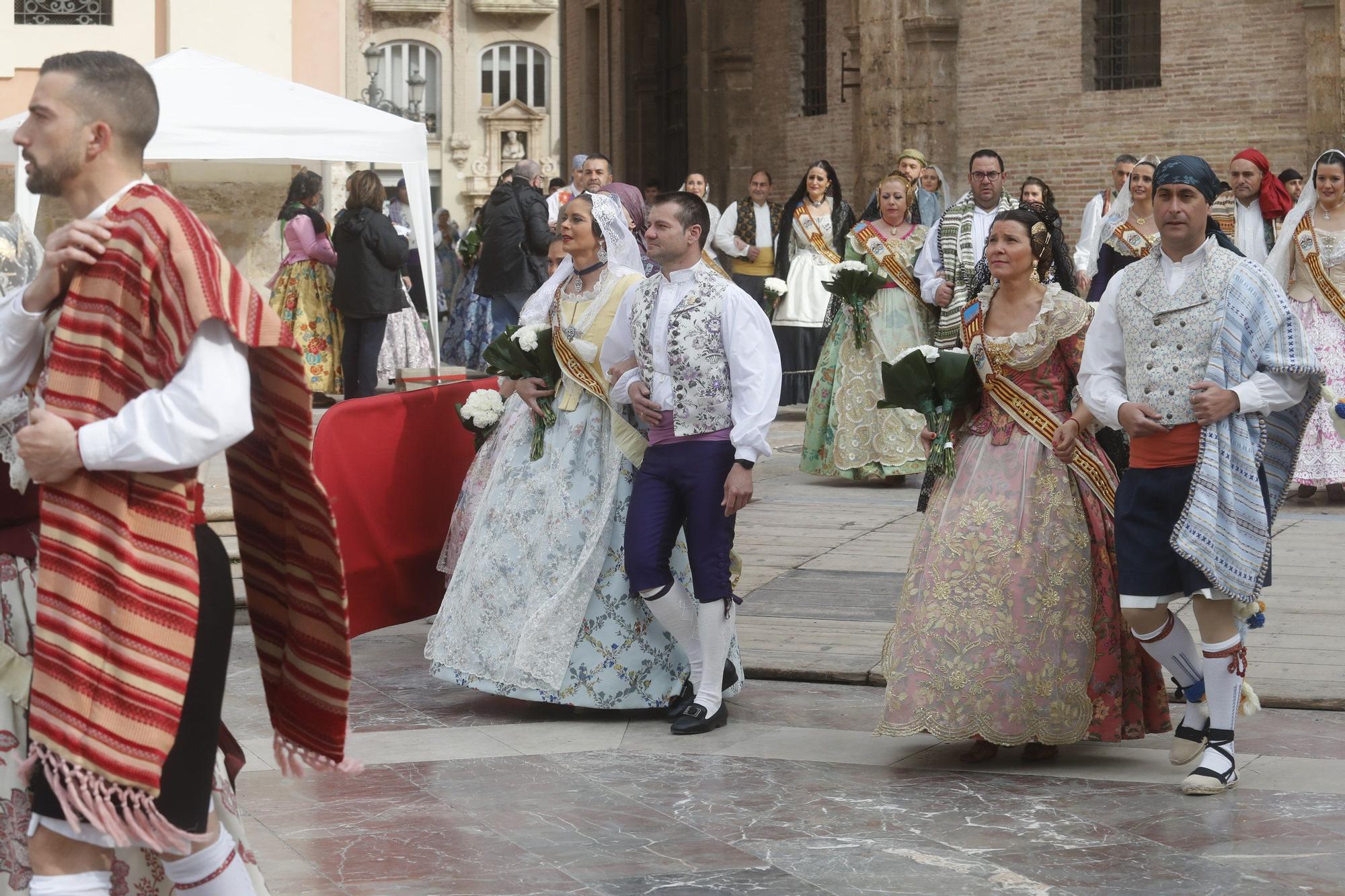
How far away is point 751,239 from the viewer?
16.7m

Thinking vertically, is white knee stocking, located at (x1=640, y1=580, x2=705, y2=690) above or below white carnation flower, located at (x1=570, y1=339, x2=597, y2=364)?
below

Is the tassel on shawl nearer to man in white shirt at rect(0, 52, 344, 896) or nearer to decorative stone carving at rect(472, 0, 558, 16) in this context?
man in white shirt at rect(0, 52, 344, 896)

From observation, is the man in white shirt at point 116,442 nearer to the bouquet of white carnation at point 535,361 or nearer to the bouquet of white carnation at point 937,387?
the bouquet of white carnation at point 937,387

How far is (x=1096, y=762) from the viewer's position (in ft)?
20.4

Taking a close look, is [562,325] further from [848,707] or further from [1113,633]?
[1113,633]

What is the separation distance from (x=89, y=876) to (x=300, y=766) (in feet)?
1.94

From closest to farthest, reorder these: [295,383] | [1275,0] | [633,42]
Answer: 1. [295,383]
2. [1275,0]
3. [633,42]

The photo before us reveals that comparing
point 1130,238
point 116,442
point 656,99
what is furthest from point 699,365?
point 656,99

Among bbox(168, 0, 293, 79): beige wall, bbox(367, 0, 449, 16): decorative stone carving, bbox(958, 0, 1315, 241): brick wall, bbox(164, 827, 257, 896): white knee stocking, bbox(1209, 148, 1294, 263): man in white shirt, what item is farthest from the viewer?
bbox(367, 0, 449, 16): decorative stone carving

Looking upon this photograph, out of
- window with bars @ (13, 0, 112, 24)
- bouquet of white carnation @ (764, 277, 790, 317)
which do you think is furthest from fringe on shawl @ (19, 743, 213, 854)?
window with bars @ (13, 0, 112, 24)

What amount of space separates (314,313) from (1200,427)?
1217 cm

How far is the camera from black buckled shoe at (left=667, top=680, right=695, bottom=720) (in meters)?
6.77

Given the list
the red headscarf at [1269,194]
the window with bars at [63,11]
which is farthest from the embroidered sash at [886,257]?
the window with bars at [63,11]

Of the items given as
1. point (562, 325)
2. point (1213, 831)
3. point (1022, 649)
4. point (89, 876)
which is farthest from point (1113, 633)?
point (89, 876)
